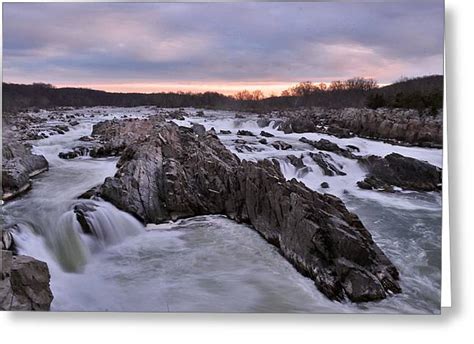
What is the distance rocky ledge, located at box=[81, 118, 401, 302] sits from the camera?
268cm

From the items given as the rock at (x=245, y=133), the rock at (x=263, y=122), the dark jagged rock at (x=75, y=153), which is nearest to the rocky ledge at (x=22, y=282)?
the dark jagged rock at (x=75, y=153)

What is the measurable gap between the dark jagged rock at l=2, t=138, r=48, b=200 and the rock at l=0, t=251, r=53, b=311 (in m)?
0.33

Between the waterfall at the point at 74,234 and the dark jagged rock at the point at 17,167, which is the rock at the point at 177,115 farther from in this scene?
the dark jagged rock at the point at 17,167

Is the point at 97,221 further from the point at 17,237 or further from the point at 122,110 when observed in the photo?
the point at 122,110

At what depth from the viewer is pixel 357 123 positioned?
111 inches

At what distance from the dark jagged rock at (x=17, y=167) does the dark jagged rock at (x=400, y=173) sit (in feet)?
5.63

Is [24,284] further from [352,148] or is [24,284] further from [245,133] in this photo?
[352,148]

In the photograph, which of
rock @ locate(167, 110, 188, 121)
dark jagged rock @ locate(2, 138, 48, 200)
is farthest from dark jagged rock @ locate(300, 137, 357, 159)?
dark jagged rock @ locate(2, 138, 48, 200)

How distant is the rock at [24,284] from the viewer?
2680 mm

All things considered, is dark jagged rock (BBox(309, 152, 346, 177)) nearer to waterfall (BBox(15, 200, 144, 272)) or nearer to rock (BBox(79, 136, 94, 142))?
waterfall (BBox(15, 200, 144, 272))

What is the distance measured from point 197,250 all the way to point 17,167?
103 centimetres

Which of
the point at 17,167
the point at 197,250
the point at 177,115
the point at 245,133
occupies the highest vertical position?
the point at 177,115

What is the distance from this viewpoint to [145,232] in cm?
280

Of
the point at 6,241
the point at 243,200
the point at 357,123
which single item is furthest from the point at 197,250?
the point at 357,123
